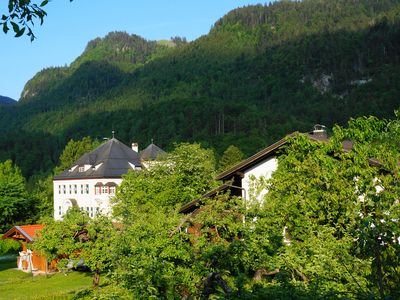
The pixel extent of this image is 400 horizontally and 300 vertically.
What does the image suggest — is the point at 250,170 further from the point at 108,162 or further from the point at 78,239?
the point at 108,162

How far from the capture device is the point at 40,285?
116 feet

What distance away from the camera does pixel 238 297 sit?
943 cm

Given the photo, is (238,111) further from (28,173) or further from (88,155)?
(88,155)

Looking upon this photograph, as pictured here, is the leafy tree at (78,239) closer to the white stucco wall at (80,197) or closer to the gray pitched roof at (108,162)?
the white stucco wall at (80,197)

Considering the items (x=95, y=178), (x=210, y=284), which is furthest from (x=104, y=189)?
(x=210, y=284)

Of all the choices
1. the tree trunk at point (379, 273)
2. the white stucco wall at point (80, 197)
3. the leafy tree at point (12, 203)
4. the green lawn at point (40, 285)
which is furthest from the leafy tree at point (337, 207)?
the leafy tree at point (12, 203)

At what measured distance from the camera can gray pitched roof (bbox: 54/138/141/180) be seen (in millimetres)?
63500

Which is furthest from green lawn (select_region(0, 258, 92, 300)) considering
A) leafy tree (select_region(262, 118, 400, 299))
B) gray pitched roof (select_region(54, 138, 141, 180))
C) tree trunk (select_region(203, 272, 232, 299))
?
gray pitched roof (select_region(54, 138, 141, 180))

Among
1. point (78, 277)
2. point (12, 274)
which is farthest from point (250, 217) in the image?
point (12, 274)

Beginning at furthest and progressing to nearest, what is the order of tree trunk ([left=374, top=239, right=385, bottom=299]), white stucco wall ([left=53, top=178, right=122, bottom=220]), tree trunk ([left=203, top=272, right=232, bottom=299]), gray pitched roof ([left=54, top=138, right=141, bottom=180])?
1. gray pitched roof ([left=54, top=138, right=141, bottom=180])
2. white stucco wall ([left=53, top=178, right=122, bottom=220])
3. tree trunk ([left=203, top=272, right=232, bottom=299])
4. tree trunk ([left=374, top=239, right=385, bottom=299])

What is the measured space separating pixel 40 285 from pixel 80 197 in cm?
3048

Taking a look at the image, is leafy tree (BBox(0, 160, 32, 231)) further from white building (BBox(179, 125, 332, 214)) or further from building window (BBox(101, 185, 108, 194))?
white building (BBox(179, 125, 332, 214))

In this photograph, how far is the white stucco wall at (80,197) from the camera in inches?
2486

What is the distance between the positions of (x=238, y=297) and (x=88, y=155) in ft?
196
